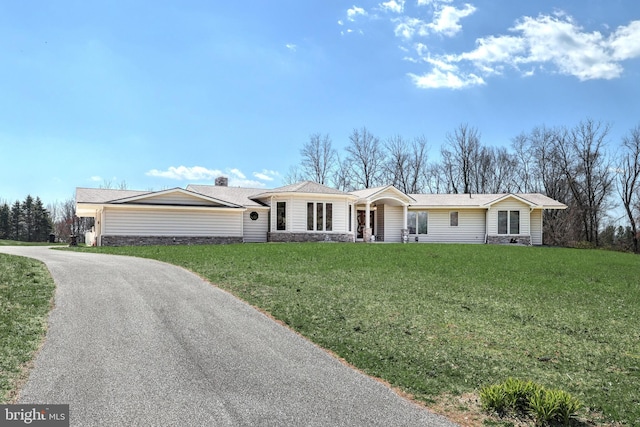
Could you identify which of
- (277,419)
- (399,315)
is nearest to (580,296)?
(399,315)

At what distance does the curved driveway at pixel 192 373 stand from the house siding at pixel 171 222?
1550cm

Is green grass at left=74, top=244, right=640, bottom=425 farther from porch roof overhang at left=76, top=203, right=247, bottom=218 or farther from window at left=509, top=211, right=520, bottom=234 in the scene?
window at left=509, top=211, right=520, bottom=234

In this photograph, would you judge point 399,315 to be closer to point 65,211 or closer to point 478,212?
point 478,212

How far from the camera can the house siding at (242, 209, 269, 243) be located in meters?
27.2

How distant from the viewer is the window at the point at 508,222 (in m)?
31.0

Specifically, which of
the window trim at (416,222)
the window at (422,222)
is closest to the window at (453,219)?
the window trim at (416,222)

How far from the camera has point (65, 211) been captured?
210ft

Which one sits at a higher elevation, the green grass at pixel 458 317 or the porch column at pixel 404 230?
the porch column at pixel 404 230

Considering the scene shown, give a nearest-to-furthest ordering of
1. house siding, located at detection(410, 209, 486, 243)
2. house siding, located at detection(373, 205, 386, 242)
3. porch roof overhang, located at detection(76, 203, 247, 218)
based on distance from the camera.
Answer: porch roof overhang, located at detection(76, 203, 247, 218) → house siding, located at detection(373, 205, 386, 242) → house siding, located at detection(410, 209, 486, 243)

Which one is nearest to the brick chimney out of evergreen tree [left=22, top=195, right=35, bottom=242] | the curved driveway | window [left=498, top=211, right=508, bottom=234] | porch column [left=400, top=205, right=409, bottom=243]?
porch column [left=400, top=205, right=409, bottom=243]

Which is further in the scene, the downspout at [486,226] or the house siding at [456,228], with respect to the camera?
the house siding at [456,228]

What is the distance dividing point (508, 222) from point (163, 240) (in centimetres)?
2197

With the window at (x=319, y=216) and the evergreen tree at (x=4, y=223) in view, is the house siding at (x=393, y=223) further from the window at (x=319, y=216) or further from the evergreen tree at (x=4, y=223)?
the evergreen tree at (x=4, y=223)

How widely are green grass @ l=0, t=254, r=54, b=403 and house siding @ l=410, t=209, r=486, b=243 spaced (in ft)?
79.7
